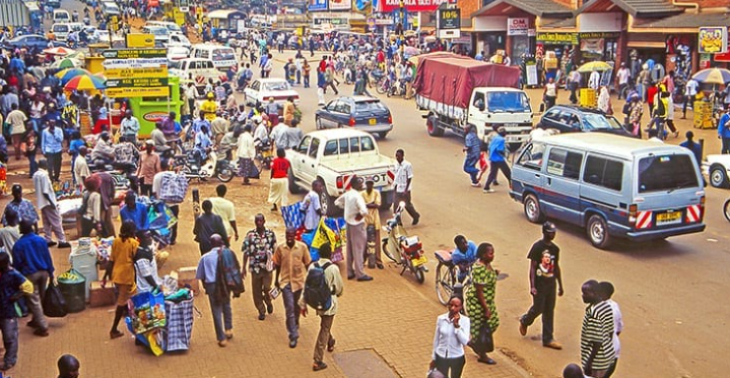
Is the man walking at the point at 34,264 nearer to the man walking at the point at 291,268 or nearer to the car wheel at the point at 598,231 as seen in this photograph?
the man walking at the point at 291,268

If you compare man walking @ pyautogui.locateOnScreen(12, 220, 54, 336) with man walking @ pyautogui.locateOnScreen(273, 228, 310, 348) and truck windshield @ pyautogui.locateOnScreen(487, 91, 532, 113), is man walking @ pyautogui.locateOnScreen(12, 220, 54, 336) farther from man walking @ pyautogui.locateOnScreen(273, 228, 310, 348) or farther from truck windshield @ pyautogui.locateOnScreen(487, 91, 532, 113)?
truck windshield @ pyautogui.locateOnScreen(487, 91, 532, 113)

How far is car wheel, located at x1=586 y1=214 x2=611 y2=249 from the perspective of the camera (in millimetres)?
14453

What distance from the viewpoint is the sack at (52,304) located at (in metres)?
10.8

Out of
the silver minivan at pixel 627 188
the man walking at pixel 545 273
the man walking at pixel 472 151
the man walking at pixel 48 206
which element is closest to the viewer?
the man walking at pixel 545 273

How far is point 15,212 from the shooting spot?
11.5 metres

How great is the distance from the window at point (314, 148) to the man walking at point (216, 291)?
771 centimetres

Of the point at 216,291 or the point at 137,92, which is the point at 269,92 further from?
the point at 216,291

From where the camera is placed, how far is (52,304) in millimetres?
10844

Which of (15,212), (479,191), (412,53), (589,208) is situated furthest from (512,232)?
(412,53)

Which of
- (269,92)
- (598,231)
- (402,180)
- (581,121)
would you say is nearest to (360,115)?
(581,121)

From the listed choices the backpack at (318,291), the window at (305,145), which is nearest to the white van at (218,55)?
the window at (305,145)

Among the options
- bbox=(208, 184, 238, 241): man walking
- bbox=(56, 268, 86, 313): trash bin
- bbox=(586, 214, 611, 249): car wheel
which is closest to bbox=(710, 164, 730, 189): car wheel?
bbox=(586, 214, 611, 249): car wheel

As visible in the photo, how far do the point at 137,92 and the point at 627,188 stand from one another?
14.1 m

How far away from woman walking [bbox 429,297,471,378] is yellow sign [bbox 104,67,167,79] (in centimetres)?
1635
